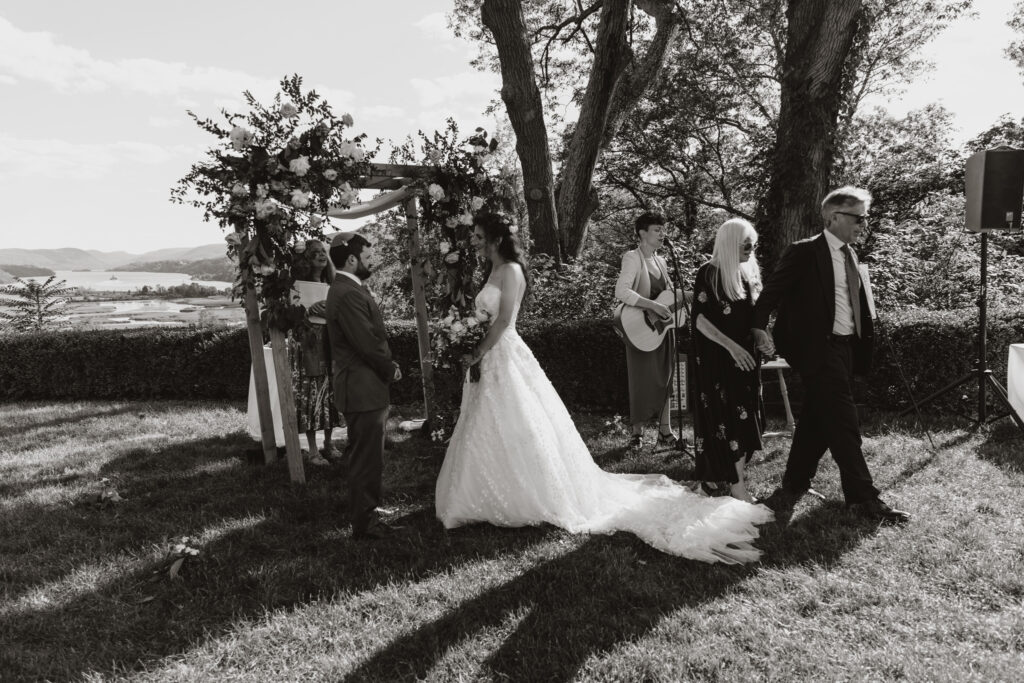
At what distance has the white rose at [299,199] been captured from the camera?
5.09 metres

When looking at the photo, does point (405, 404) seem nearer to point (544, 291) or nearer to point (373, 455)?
point (544, 291)

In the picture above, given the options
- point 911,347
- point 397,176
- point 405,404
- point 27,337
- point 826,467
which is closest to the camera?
point 826,467

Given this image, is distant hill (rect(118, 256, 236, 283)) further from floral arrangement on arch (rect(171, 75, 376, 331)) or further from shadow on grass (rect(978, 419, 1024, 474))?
shadow on grass (rect(978, 419, 1024, 474))

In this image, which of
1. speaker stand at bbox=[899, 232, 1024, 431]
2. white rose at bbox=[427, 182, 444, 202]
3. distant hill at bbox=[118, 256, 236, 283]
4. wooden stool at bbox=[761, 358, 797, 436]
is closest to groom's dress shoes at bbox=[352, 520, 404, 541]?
distant hill at bbox=[118, 256, 236, 283]

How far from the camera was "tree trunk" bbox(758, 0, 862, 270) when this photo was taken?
10.2 meters

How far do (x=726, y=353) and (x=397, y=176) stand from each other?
11.4ft

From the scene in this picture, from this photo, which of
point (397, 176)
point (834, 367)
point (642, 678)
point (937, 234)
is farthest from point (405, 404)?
point (937, 234)

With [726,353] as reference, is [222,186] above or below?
above

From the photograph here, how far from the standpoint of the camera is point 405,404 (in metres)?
9.49

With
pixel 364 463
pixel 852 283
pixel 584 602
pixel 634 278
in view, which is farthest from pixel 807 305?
pixel 364 463

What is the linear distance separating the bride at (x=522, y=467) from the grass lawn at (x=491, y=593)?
0.19 meters

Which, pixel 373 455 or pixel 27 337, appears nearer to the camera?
pixel 373 455

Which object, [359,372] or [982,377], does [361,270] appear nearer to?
[359,372]

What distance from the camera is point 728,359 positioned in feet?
15.8
